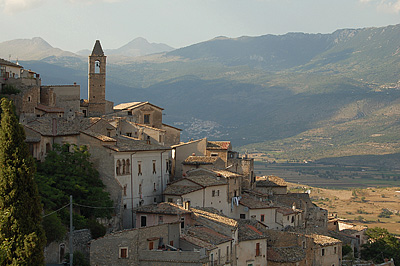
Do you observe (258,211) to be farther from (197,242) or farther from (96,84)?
(96,84)

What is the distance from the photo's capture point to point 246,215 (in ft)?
207

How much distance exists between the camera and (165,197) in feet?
189

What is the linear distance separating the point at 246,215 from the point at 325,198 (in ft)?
380


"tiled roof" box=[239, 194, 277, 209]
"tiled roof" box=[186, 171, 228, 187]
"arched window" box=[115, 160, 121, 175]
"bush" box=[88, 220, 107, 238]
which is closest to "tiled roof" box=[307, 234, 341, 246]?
"tiled roof" box=[239, 194, 277, 209]

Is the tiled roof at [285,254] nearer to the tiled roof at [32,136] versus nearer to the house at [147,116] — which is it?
the tiled roof at [32,136]

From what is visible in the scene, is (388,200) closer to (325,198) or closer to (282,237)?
(325,198)

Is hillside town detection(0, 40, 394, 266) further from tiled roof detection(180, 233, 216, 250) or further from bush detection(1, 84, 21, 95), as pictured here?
bush detection(1, 84, 21, 95)

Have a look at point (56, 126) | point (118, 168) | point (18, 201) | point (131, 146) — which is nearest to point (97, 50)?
point (56, 126)

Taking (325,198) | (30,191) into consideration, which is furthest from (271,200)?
(325,198)

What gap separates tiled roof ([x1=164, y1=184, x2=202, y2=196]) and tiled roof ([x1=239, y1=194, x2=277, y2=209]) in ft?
22.2

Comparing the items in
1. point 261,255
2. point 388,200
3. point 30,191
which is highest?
point 30,191

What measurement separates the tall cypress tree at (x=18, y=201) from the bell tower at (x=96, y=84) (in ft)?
141

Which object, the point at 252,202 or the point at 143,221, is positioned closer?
the point at 143,221

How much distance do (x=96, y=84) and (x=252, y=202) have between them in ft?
77.2
